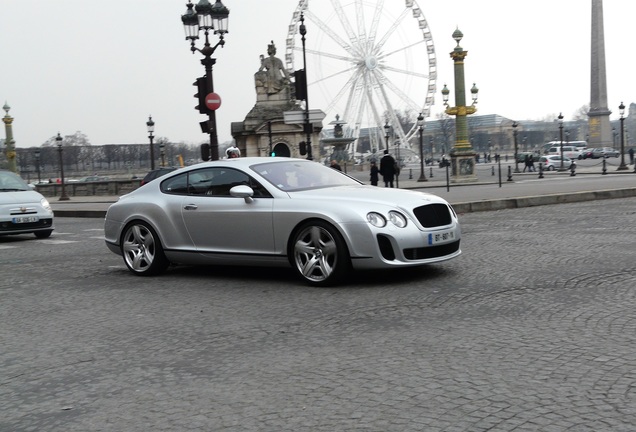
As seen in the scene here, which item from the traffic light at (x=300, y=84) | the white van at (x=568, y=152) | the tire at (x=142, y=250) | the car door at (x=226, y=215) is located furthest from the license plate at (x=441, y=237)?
the white van at (x=568, y=152)

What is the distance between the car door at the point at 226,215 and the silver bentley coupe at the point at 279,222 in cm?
1

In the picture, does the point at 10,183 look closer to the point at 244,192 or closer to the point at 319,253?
the point at 244,192

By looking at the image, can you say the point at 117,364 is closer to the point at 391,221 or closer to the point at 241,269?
the point at 391,221

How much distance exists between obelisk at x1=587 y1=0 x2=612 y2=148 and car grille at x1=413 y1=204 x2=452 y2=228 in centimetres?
7110

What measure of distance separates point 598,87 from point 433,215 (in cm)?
7505

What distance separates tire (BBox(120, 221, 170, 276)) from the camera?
30.0ft

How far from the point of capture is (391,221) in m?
7.59

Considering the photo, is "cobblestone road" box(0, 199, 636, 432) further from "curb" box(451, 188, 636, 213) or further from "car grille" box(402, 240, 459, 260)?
"curb" box(451, 188, 636, 213)

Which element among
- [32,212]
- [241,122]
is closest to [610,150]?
[241,122]

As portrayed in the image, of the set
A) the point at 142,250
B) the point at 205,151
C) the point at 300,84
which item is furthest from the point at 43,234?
the point at 142,250

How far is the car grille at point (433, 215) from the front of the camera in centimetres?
775

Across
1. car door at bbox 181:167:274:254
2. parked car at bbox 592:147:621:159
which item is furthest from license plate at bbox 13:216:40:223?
parked car at bbox 592:147:621:159

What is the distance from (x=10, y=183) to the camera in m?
16.3

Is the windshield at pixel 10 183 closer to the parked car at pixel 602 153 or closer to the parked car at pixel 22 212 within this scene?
the parked car at pixel 22 212
